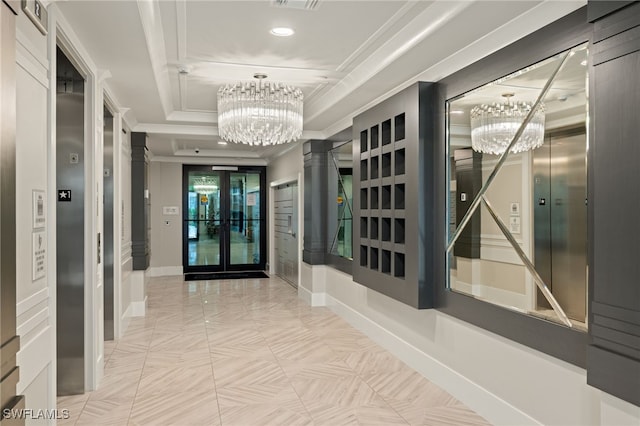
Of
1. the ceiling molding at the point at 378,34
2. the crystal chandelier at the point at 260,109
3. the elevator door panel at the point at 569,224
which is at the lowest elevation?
the elevator door panel at the point at 569,224

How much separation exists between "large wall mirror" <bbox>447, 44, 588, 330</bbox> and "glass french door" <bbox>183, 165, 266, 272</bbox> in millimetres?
7792

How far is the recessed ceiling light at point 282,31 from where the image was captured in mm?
3584

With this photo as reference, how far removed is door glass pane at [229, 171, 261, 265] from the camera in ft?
36.5

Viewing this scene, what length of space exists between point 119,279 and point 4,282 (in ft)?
→ 13.5

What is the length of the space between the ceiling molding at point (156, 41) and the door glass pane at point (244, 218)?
19.4 feet

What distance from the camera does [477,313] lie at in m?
3.44

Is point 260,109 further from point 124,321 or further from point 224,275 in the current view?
point 224,275

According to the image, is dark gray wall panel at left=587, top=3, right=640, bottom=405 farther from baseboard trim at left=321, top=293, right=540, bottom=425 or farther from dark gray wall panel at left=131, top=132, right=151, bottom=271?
dark gray wall panel at left=131, top=132, right=151, bottom=271

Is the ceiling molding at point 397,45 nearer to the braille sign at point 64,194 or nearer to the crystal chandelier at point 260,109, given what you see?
the crystal chandelier at point 260,109

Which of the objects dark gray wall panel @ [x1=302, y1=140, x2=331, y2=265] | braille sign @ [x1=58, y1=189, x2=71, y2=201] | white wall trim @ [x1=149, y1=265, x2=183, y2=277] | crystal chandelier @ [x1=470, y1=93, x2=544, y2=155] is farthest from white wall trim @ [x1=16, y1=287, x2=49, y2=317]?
white wall trim @ [x1=149, y1=265, x2=183, y2=277]

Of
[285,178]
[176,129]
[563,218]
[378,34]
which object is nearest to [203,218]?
[285,178]

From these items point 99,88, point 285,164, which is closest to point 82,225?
point 99,88

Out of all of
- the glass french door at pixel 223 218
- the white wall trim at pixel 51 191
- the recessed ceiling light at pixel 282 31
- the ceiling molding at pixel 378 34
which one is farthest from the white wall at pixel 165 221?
the white wall trim at pixel 51 191

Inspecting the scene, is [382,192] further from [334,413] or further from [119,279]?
[119,279]
